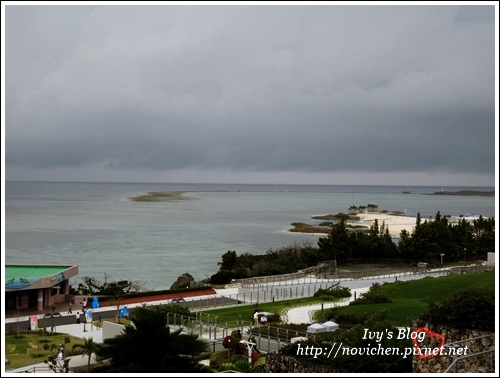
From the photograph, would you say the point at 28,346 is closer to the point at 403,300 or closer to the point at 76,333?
the point at 76,333

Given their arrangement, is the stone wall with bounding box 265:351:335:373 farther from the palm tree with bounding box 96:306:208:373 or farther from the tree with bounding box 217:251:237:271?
the tree with bounding box 217:251:237:271

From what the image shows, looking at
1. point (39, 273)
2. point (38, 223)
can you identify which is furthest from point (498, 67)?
point (38, 223)

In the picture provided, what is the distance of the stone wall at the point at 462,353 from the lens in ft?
34.0

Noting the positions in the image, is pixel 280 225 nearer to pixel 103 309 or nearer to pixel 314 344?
pixel 103 309

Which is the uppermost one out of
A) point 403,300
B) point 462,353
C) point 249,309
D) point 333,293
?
point 462,353

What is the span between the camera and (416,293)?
85.4ft

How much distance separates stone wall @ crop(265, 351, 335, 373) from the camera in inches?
510

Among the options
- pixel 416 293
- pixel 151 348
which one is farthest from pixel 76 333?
pixel 416 293

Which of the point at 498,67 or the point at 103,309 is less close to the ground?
the point at 498,67

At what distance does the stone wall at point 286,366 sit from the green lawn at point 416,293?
6.36 metres

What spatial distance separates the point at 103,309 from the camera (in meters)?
27.4

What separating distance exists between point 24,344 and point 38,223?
7610cm

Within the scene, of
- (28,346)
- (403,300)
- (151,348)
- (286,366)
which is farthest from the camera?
(403,300)

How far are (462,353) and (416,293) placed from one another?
15698 millimetres
